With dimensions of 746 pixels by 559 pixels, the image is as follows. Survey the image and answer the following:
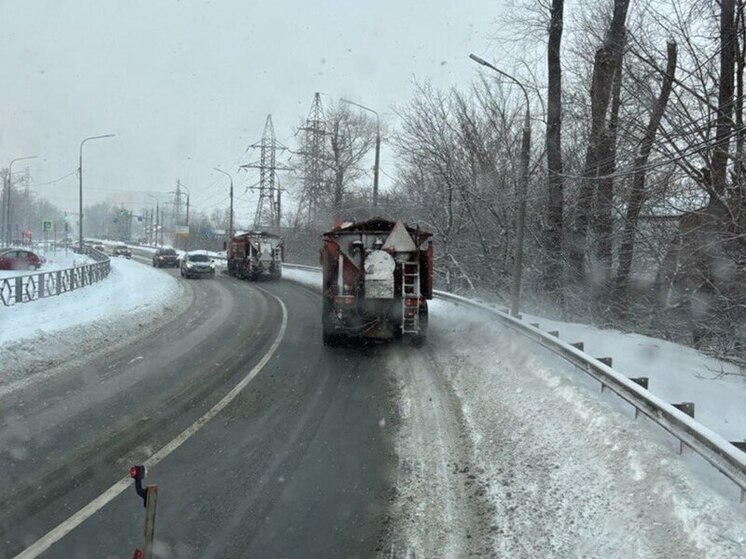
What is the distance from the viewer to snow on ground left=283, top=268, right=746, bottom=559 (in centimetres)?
388

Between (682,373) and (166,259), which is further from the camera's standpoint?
(166,259)

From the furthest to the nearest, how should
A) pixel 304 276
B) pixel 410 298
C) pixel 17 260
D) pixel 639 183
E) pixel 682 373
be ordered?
1. pixel 17 260
2. pixel 304 276
3. pixel 639 183
4. pixel 410 298
5. pixel 682 373

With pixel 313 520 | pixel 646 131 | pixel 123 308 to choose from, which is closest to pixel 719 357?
pixel 646 131

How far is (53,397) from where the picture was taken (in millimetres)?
7434

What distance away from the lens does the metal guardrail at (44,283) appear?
15.5 m

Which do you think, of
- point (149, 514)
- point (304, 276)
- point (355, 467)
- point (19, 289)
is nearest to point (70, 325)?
point (19, 289)

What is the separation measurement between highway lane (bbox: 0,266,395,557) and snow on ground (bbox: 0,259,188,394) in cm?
83

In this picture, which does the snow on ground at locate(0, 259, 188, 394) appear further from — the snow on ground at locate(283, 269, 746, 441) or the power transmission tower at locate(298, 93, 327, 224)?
the power transmission tower at locate(298, 93, 327, 224)

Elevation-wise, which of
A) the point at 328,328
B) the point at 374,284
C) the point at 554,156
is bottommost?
the point at 328,328

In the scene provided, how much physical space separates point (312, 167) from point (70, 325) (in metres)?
37.2

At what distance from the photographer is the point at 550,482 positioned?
5.00 meters

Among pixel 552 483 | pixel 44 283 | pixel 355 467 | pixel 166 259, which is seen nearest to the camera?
pixel 552 483

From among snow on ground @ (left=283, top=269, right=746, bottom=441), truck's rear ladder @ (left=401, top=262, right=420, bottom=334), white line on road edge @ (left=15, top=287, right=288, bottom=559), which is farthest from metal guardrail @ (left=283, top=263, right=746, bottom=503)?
white line on road edge @ (left=15, top=287, right=288, bottom=559)

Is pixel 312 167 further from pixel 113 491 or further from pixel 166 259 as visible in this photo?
pixel 113 491
